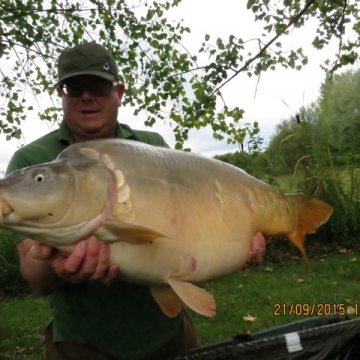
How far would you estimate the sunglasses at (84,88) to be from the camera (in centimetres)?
155

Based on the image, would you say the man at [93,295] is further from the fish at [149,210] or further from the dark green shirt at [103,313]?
the fish at [149,210]

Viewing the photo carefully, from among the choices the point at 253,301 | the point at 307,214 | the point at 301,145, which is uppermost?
the point at 307,214

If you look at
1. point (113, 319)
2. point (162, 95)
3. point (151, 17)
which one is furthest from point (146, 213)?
point (151, 17)

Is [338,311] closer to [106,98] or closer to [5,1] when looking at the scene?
[106,98]

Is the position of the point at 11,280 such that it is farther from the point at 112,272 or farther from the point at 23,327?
the point at 112,272

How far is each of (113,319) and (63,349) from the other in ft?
0.67

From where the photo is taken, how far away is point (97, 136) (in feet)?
5.22

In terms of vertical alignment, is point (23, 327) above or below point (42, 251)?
below

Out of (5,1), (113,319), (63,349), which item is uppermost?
(5,1)

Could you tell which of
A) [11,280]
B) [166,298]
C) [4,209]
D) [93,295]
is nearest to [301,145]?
[11,280]

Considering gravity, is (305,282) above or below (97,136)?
below
